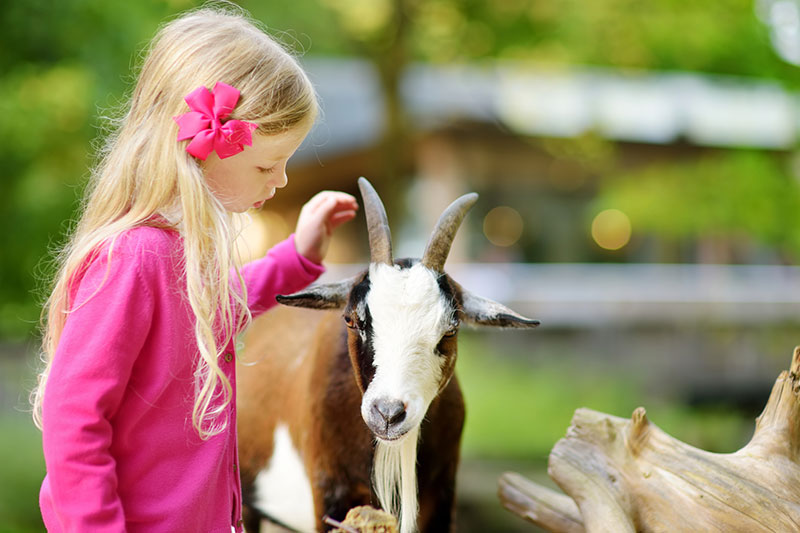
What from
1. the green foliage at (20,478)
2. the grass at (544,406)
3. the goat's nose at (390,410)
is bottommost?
the green foliage at (20,478)

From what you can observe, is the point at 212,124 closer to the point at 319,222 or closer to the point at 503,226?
the point at 319,222

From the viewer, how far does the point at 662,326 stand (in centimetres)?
1030

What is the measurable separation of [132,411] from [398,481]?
90cm

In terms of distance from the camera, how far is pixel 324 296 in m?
2.46

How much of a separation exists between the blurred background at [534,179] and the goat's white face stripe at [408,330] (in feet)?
4.10

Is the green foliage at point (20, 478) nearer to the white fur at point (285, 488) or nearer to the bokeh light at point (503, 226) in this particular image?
the white fur at point (285, 488)

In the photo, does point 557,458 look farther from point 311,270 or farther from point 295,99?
point 295,99

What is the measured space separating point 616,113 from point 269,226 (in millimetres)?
6348

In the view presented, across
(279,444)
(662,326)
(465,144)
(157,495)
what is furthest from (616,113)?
(157,495)

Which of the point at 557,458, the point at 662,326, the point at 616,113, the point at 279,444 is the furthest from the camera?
the point at 616,113

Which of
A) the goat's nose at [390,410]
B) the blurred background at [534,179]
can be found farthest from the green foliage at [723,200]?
the goat's nose at [390,410]

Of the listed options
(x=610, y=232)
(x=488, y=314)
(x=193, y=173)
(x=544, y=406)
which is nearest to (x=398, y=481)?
(x=488, y=314)

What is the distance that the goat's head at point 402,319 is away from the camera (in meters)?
2.12

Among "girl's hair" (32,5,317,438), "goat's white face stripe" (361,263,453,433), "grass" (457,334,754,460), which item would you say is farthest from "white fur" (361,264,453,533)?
"grass" (457,334,754,460)
